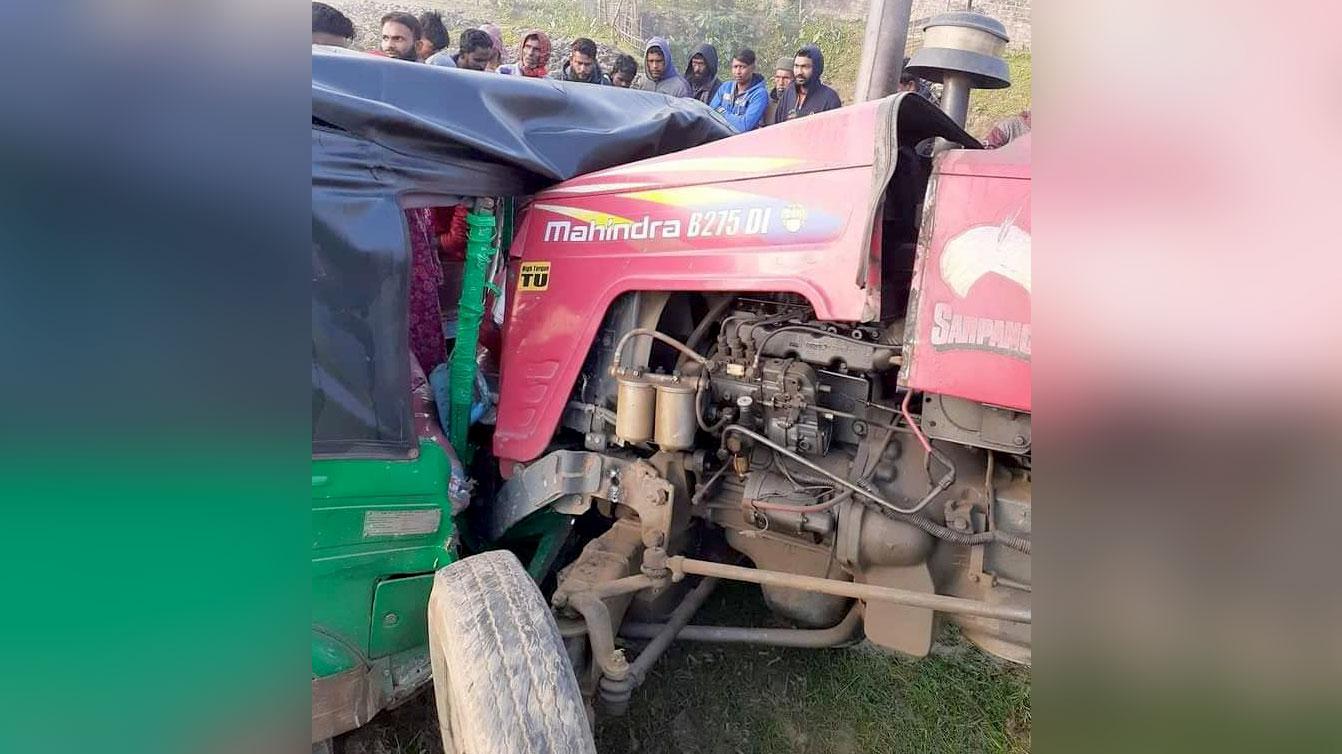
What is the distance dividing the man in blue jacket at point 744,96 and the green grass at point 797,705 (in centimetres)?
470

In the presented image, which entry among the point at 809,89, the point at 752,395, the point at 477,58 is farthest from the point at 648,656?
the point at 809,89

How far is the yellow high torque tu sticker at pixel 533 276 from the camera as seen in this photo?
9.76 feet

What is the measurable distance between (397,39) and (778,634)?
4509mm

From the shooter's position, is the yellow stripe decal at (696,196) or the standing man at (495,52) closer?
the yellow stripe decal at (696,196)

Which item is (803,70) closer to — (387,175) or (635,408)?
(387,175)

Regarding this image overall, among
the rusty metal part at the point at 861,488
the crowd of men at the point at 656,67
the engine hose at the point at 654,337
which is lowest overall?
the rusty metal part at the point at 861,488

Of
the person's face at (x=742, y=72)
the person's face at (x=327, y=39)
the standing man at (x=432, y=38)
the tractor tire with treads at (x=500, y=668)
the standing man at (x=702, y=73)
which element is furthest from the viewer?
the standing man at (x=702, y=73)

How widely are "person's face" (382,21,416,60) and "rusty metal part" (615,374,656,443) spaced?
385 centimetres

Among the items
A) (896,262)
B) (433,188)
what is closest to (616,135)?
(433,188)

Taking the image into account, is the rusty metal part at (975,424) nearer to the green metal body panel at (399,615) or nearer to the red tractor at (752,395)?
the red tractor at (752,395)

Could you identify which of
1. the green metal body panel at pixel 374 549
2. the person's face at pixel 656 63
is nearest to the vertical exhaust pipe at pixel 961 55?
the green metal body panel at pixel 374 549

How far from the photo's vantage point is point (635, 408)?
2602 mm
